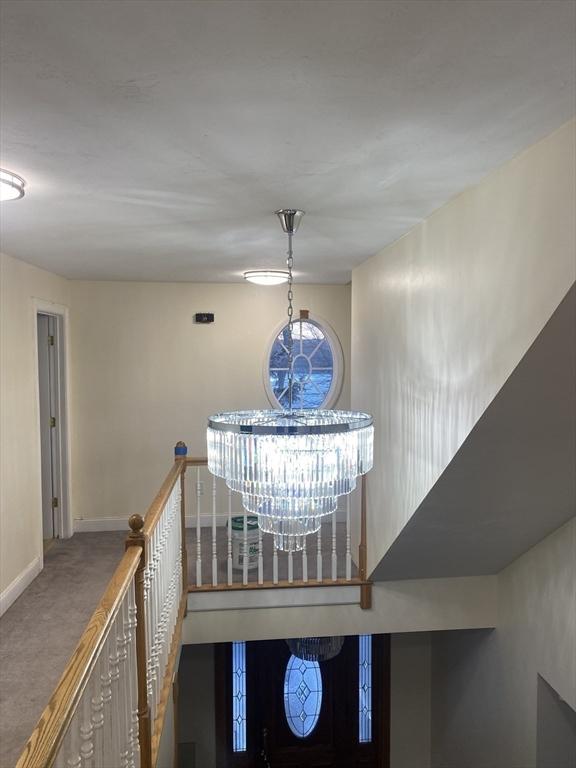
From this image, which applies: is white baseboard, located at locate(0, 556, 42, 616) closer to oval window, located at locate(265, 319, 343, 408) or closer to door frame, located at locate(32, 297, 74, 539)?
door frame, located at locate(32, 297, 74, 539)

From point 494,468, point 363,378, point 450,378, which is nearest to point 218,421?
point 450,378

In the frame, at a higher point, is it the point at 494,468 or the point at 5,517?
the point at 494,468

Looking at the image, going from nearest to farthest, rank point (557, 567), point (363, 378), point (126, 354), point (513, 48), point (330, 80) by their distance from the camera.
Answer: point (513, 48) → point (330, 80) → point (557, 567) → point (363, 378) → point (126, 354)

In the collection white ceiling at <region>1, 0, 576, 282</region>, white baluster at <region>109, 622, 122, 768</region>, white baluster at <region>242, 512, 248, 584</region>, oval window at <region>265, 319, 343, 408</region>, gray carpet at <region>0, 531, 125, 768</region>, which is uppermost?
white ceiling at <region>1, 0, 576, 282</region>

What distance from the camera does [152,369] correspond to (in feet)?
18.1

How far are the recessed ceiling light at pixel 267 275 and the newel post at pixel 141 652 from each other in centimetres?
257

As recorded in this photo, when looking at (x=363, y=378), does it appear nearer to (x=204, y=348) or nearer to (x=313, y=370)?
(x=313, y=370)

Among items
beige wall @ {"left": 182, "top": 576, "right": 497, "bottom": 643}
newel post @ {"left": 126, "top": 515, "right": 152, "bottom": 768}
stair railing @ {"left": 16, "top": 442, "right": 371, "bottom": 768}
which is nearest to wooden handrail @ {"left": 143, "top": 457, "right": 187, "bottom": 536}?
stair railing @ {"left": 16, "top": 442, "right": 371, "bottom": 768}

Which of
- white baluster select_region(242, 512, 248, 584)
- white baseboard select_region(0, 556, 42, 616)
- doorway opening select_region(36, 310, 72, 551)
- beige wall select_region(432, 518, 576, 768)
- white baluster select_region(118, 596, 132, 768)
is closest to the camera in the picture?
white baluster select_region(118, 596, 132, 768)

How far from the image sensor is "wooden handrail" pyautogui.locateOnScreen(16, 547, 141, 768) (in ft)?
3.82

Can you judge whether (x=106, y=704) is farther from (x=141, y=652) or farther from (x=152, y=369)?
(x=152, y=369)

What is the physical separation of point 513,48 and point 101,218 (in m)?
2.10

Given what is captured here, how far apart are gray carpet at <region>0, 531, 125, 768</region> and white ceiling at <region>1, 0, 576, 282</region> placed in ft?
7.97

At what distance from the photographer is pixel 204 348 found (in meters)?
5.57
